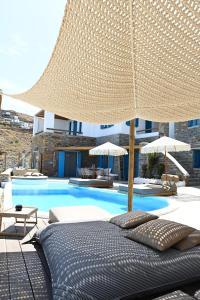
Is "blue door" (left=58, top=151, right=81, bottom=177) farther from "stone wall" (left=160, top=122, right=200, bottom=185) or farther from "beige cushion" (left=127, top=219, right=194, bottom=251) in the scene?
"beige cushion" (left=127, top=219, right=194, bottom=251)

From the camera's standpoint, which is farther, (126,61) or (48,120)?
(48,120)

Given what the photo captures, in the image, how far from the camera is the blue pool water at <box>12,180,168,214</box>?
33.1ft

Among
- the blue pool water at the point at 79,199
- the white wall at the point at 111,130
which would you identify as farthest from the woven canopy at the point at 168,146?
the white wall at the point at 111,130

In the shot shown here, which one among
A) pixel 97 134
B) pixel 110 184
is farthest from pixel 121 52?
pixel 97 134

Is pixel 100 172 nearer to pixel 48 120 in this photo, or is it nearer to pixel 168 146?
pixel 48 120

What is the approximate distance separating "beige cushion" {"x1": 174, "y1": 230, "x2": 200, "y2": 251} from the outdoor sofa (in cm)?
6

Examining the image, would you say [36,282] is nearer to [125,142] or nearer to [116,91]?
[116,91]

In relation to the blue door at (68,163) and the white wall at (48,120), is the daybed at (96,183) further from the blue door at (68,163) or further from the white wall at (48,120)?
the white wall at (48,120)

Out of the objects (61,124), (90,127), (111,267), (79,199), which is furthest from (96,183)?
(111,267)

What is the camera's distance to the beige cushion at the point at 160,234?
2926mm

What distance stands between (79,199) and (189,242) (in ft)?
29.7

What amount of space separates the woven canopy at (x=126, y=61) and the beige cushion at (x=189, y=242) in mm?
2074

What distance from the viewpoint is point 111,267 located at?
246 cm

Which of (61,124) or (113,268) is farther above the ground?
(61,124)
